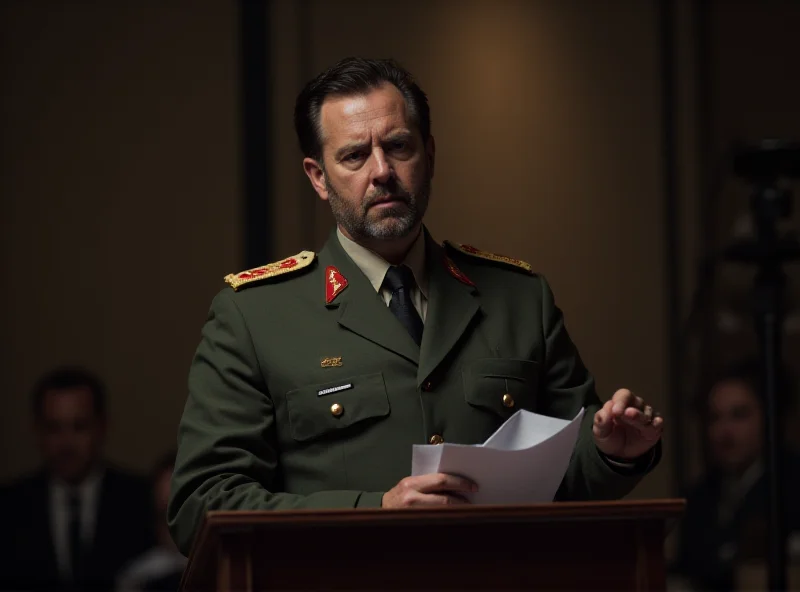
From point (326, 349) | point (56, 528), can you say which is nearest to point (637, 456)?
point (326, 349)

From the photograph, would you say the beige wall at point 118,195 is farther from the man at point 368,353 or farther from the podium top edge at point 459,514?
the podium top edge at point 459,514

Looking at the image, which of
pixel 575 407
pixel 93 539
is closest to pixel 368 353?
pixel 575 407

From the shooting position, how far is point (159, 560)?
4.86m

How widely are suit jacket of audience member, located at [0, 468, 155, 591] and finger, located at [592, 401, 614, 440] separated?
10.4 ft

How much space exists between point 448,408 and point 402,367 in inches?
4.1

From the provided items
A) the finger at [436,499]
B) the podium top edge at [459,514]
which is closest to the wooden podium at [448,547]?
the podium top edge at [459,514]

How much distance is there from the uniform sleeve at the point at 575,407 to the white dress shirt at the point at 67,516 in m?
3.00

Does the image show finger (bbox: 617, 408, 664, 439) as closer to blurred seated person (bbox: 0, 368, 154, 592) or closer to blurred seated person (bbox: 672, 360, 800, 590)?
blurred seated person (bbox: 672, 360, 800, 590)

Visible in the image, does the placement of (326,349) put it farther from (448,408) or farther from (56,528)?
(56,528)

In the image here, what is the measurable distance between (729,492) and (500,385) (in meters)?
2.50

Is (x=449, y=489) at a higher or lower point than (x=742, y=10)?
lower

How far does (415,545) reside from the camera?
172 cm

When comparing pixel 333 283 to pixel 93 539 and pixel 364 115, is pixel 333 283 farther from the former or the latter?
pixel 93 539

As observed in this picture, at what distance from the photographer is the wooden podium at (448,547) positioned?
66.1 inches
